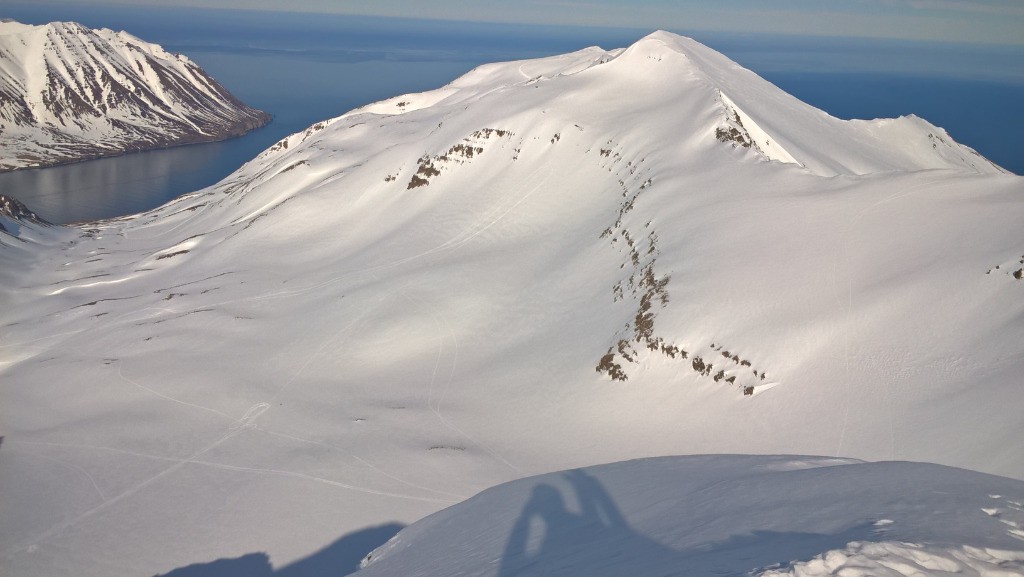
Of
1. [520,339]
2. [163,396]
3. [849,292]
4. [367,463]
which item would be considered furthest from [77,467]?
[849,292]

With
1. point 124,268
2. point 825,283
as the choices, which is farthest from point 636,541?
point 124,268

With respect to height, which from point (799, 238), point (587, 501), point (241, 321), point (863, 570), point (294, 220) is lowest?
point (587, 501)

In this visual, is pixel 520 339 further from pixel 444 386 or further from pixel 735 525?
pixel 735 525

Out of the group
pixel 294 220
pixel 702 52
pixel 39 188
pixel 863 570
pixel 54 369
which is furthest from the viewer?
pixel 39 188

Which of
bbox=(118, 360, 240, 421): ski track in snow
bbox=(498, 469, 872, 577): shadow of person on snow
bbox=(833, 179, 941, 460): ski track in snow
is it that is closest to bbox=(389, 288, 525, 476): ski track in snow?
bbox=(118, 360, 240, 421): ski track in snow

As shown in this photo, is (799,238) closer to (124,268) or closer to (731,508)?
(731,508)

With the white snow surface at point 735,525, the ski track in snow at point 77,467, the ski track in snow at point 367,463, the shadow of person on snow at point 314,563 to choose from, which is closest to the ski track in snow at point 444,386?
the ski track in snow at point 367,463

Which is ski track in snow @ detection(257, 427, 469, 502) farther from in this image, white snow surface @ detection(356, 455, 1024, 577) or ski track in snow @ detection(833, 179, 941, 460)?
ski track in snow @ detection(833, 179, 941, 460)
